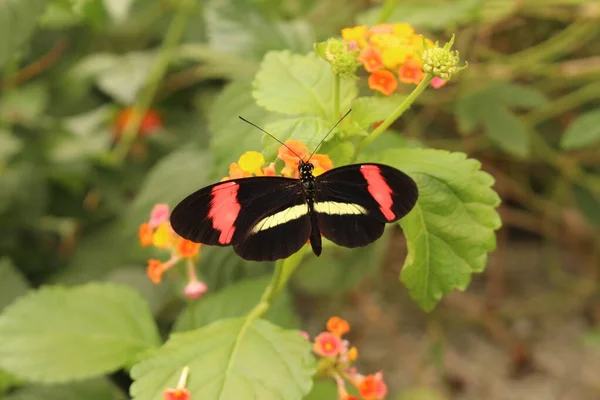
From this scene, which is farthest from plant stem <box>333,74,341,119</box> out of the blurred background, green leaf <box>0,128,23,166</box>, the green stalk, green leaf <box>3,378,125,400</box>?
green leaf <box>0,128,23,166</box>

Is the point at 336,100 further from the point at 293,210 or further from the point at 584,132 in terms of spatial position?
the point at 584,132

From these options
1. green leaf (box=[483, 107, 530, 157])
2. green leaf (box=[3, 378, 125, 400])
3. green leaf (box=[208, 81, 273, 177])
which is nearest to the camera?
green leaf (box=[208, 81, 273, 177])

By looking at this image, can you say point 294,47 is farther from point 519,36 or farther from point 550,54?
point 519,36

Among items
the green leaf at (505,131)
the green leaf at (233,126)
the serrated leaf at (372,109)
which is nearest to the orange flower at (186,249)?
the green leaf at (233,126)

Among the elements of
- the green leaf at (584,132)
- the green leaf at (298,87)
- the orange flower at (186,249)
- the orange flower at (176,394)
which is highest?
the green leaf at (298,87)

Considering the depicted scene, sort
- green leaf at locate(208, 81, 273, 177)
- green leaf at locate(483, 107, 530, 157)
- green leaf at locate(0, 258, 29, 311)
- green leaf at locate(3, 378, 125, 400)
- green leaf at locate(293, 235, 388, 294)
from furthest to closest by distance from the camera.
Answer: green leaf at locate(293, 235, 388, 294) < green leaf at locate(483, 107, 530, 157) < green leaf at locate(0, 258, 29, 311) < green leaf at locate(3, 378, 125, 400) < green leaf at locate(208, 81, 273, 177)

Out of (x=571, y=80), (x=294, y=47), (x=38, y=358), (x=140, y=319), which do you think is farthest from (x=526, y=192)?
(x=38, y=358)

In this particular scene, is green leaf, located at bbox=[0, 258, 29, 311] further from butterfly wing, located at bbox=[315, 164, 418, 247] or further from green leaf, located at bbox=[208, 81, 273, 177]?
butterfly wing, located at bbox=[315, 164, 418, 247]

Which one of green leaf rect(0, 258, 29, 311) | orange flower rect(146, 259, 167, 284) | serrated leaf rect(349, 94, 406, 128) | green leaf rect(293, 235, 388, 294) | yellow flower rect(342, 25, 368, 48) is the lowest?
green leaf rect(293, 235, 388, 294)

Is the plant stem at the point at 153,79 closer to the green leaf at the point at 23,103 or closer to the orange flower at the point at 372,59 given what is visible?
the green leaf at the point at 23,103
